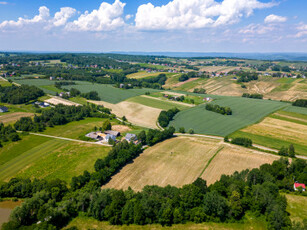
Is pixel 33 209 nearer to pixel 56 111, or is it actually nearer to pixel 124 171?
pixel 124 171

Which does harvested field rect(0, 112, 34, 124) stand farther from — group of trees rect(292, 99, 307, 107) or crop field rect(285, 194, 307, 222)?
group of trees rect(292, 99, 307, 107)

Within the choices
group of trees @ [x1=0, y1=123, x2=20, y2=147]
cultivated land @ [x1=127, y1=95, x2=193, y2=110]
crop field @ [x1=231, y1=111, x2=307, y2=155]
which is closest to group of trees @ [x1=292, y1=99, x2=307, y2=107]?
crop field @ [x1=231, y1=111, x2=307, y2=155]

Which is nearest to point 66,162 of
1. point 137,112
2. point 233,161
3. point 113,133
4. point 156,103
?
point 113,133

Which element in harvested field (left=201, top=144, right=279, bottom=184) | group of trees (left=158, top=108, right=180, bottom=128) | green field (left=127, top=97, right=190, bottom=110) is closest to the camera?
harvested field (left=201, top=144, right=279, bottom=184)

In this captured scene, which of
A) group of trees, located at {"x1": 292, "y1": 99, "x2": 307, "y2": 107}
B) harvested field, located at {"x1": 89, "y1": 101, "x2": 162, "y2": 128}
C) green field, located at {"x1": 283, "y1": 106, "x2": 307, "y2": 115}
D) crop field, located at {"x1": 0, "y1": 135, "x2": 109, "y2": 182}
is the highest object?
group of trees, located at {"x1": 292, "y1": 99, "x2": 307, "y2": 107}

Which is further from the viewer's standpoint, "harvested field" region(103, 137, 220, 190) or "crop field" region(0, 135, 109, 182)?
"crop field" region(0, 135, 109, 182)

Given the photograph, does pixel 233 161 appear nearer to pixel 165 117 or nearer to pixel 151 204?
pixel 151 204

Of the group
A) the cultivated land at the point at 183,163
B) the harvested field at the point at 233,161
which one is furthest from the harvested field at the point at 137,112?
the harvested field at the point at 233,161

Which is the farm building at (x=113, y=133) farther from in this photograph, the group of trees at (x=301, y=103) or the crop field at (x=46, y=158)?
the group of trees at (x=301, y=103)
